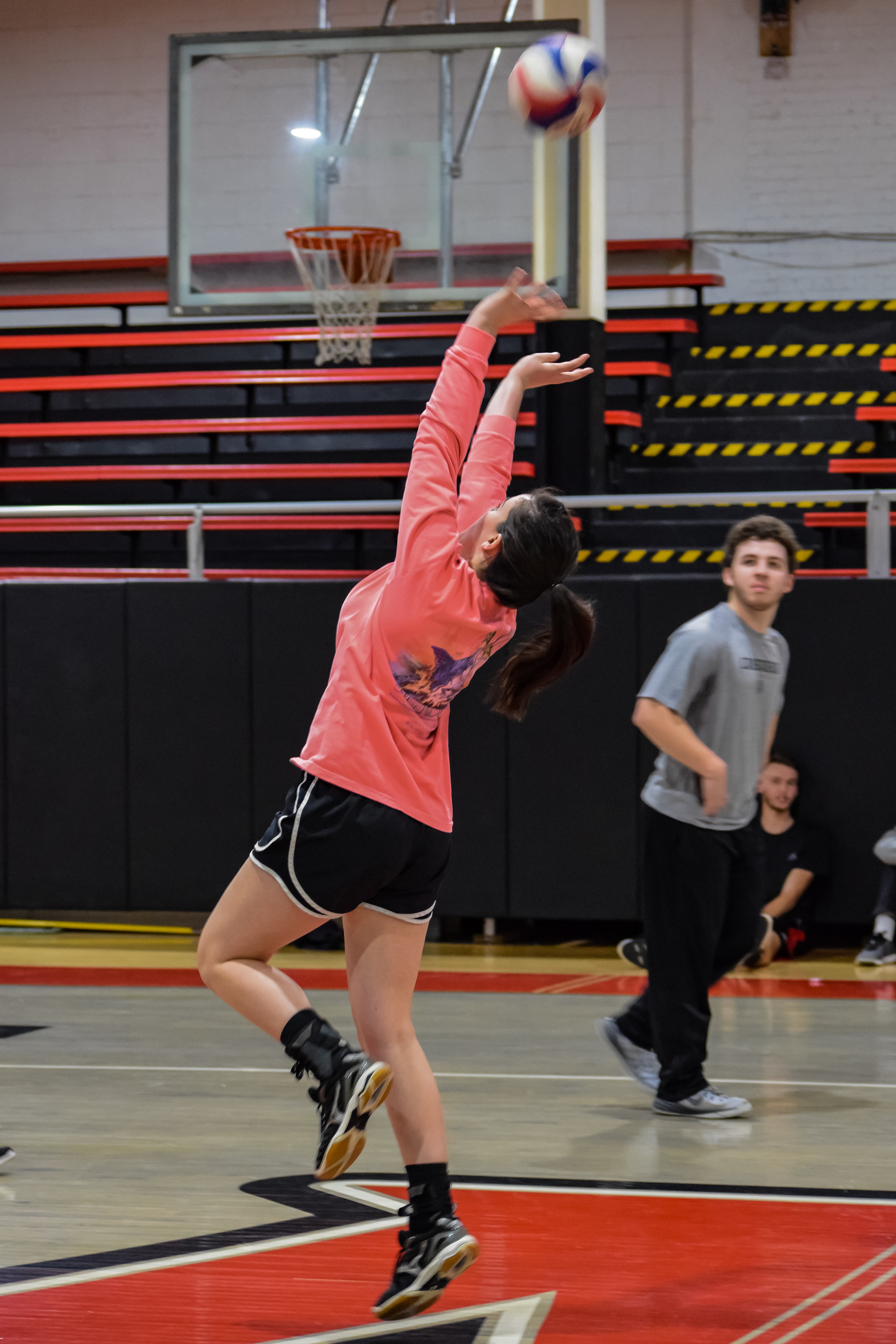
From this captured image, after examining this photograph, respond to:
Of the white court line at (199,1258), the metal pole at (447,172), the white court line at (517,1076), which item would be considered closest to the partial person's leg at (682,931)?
the white court line at (517,1076)

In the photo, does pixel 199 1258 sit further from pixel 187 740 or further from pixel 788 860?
pixel 187 740

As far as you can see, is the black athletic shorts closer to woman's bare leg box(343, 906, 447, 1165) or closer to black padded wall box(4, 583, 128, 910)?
woman's bare leg box(343, 906, 447, 1165)

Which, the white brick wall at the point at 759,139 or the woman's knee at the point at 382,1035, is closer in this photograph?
the woman's knee at the point at 382,1035

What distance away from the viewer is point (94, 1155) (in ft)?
15.4

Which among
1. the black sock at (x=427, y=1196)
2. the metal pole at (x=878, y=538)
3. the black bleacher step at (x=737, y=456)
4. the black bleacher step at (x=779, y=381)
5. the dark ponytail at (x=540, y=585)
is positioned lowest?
the black sock at (x=427, y=1196)

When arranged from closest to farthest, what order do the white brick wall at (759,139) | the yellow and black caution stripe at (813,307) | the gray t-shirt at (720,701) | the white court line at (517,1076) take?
the gray t-shirt at (720,701)
the white court line at (517,1076)
the yellow and black caution stripe at (813,307)
the white brick wall at (759,139)

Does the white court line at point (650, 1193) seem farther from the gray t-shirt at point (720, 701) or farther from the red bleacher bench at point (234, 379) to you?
the red bleacher bench at point (234, 379)

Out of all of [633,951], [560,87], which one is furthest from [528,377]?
[633,951]

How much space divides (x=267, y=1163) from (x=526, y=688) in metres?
1.93

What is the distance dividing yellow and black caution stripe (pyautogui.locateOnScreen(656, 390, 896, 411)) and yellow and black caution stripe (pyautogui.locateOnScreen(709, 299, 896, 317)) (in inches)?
42.2

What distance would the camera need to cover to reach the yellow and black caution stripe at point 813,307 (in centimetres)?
1391

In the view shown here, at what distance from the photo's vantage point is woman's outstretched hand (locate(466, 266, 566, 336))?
3.41 m

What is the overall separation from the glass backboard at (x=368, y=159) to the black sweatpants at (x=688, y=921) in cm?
509

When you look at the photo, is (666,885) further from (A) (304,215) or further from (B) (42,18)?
(B) (42,18)
